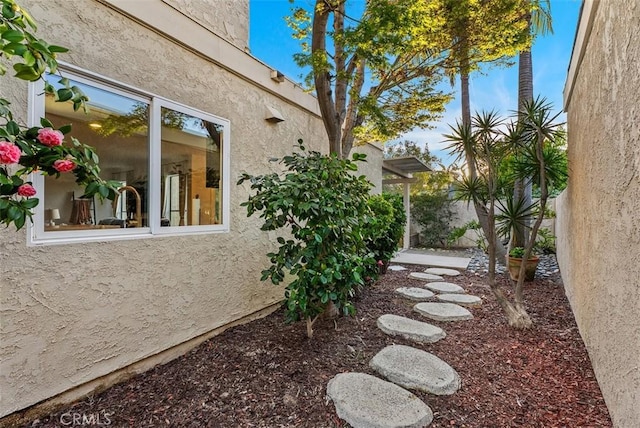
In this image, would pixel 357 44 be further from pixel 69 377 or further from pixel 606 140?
pixel 69 377

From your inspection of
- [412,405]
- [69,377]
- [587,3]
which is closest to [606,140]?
[587,3]

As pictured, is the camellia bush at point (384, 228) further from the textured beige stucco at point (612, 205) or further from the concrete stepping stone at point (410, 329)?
the textured beige stucco at point (612, 205)

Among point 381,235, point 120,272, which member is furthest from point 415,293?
point 120,272

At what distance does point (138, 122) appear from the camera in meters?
3.53

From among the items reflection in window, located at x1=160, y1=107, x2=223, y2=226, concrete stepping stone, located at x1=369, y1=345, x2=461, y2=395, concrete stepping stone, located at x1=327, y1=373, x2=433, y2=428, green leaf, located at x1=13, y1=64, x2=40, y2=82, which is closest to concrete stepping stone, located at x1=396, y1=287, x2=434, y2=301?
concrete stepping stone, located at x1=369, y1=345, x2=461, y2=395

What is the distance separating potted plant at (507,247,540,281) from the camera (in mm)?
7039

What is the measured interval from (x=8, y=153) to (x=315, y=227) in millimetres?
2755

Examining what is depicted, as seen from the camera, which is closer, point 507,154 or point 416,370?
point 416,370

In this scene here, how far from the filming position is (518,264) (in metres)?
7.28

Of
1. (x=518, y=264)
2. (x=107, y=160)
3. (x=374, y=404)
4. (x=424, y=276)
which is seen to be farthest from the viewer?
(x=424, y=276)

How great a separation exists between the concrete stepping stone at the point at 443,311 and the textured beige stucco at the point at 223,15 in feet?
17.9

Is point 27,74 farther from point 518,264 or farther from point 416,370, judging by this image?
point 518,264

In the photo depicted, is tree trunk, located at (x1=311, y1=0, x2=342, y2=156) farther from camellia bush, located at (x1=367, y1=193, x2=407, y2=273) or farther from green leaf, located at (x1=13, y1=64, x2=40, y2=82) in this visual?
green leaf, located at (x1=13, y1=64, x2=40, y2=82)

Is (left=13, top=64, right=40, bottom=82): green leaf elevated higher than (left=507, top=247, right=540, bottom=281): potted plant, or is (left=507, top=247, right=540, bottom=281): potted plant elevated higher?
(left=13, top=64, right=40, bottom=82): green leaf
